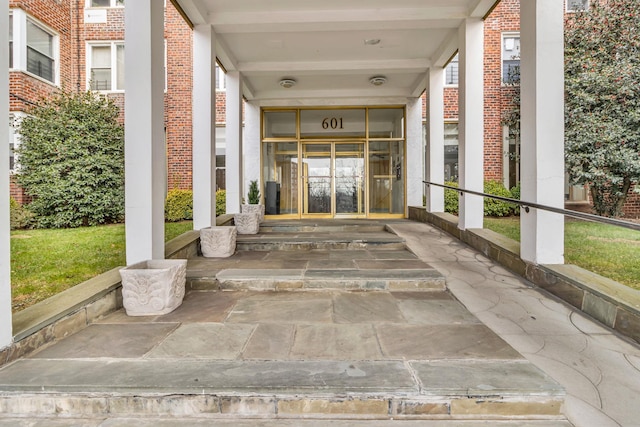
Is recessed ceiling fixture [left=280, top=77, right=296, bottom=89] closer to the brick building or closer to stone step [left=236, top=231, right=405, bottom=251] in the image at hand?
the brick building

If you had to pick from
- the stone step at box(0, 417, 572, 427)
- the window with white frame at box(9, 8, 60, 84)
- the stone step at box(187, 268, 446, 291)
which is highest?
the window with white frame at box(9, 8, 60, 84)

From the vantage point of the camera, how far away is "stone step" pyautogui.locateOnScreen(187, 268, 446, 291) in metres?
3.34

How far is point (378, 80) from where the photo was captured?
24.0 ft

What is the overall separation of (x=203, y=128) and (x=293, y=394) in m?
4.32

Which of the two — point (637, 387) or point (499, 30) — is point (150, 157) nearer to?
point (637, 387)

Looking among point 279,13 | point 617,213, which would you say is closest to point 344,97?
point 279,13

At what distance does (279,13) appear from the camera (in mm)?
4906

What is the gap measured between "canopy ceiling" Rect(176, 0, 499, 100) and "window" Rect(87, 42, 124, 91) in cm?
529

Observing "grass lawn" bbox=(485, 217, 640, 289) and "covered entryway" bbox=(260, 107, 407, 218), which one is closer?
"grass lawn" bbox=(485, 217, 640, 289)

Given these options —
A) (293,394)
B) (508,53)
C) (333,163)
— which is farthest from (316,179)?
(293,394)

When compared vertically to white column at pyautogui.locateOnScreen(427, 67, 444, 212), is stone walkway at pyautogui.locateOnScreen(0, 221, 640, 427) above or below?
below

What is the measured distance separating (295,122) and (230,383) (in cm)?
777

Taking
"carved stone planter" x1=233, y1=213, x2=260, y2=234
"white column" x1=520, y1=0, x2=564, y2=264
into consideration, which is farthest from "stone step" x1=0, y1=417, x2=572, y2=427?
"carved stone planter" x1=233, y1=213, x2=260, y2=234

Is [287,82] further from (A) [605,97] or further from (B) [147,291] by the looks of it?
(A) [605,97]
